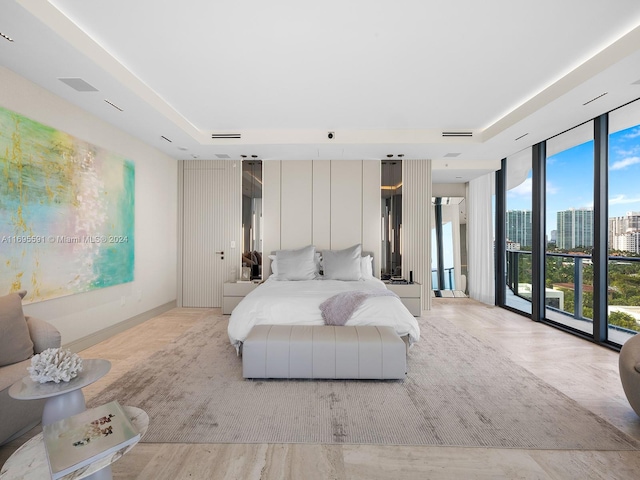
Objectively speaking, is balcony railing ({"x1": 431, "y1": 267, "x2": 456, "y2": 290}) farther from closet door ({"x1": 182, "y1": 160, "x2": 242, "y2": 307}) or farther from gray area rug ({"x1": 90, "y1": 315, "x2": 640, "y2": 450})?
closet door ({"x1": 182, "y1": 160, "x2": 242, "y2": 307})

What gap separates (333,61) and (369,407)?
113 inches

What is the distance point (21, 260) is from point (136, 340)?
1486 mm

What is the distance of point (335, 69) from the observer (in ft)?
9.74

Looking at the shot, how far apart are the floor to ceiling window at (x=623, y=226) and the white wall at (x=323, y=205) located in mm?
2969

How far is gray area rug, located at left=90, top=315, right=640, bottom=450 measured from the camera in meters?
1.94

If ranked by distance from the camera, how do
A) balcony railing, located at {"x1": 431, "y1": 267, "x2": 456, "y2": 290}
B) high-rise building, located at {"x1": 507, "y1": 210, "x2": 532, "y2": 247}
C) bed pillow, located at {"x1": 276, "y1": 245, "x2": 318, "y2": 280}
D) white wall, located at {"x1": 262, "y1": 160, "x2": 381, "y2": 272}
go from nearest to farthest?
bed pillow, located at {"x1": 276, "y1": 245, "x2": 318, "y2": 280}
high-rise building, located at {"x1": 507, "y1": 210, "x2": 532, "y2": 247}
white wall, located at {"x1": 262, "y1": 160, "x2": 381, "y2": 272}
balcony railing, located at {"x1": 431, "y1": 267, "x2": 456, "y2": 290}

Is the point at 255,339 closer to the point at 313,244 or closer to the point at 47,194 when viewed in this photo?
the point at 47,194

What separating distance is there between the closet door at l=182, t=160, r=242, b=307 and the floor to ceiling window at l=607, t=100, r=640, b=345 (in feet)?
16.7

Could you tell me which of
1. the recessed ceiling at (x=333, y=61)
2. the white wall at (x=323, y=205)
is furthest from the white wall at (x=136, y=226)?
the white wall at (x=323, y=205)

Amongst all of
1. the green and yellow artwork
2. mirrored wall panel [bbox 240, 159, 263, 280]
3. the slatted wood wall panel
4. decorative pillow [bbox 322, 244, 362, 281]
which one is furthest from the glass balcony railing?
the green and yellow artwork

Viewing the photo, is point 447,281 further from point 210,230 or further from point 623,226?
point 210,230

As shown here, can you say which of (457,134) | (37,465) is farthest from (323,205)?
(37,465)

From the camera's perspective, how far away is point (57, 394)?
1402 millimetres

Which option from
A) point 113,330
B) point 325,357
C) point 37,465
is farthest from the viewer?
point 113,330
